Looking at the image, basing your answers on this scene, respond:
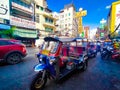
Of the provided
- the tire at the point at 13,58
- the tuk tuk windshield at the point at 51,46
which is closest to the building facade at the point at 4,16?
the tire at the point at 13,58

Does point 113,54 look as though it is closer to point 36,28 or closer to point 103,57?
point 103,57

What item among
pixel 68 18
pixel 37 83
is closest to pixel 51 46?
pixel 37 83

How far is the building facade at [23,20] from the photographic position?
64.1 feet

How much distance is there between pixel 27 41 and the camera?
24469mm

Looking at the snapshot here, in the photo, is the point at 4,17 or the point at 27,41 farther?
the point at 27,41

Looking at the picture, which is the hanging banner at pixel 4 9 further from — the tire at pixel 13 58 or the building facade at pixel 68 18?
the building facade at pixel 68 18

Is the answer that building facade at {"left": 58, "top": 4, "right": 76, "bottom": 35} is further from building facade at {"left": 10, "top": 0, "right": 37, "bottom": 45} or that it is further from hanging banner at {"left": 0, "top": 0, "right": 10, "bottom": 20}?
hanging banner at {"left": 0, "top": 0, "right": 10, "bottom": 20}

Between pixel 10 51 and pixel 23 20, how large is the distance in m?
15.8

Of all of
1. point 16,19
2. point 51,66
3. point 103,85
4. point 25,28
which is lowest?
point 103,85

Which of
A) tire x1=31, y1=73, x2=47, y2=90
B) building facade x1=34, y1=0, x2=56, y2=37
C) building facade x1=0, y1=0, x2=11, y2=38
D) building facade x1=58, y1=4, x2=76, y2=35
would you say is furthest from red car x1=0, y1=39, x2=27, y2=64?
building facade x1=58, y1=4, x2=76, y2=35

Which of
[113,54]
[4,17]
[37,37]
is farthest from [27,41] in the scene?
[113,54]

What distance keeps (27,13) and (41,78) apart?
2253 cm

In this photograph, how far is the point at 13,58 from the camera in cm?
773

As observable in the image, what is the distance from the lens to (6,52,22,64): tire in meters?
7.47
